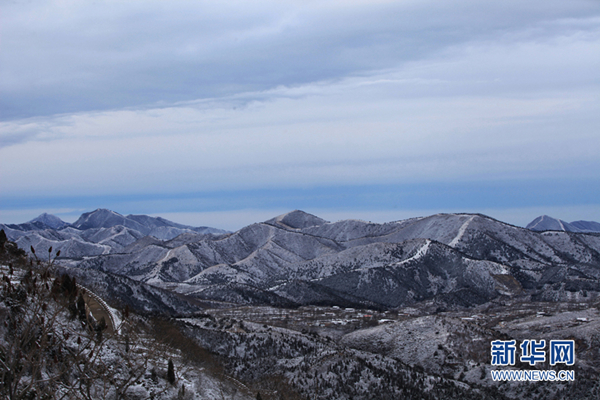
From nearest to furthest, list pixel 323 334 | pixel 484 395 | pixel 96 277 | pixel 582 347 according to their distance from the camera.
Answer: pixel 484 395 → pixel 582 347 → pixel 323 334 → pixel 96 277

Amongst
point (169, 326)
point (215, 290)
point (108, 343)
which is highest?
point (108, 343)

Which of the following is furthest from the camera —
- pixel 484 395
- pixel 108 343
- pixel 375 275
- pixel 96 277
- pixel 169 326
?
pixel 375 275

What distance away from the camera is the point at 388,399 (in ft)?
194

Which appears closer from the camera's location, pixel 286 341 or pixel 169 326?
pixel 169 326

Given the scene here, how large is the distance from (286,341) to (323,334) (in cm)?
2028

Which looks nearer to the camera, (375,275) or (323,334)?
(323,334)

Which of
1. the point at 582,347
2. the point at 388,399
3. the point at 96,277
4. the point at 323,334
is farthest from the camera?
the point at 96,277

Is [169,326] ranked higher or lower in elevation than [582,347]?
higher

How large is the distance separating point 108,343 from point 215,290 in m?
131

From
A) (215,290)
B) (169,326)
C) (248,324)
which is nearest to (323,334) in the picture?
(248,324)

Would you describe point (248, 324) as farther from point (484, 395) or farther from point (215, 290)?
point (215, 290)

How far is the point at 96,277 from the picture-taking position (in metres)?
133

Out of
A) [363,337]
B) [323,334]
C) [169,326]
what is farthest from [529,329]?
[169,326]

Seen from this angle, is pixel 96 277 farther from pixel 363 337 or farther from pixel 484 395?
pixel 484 395
